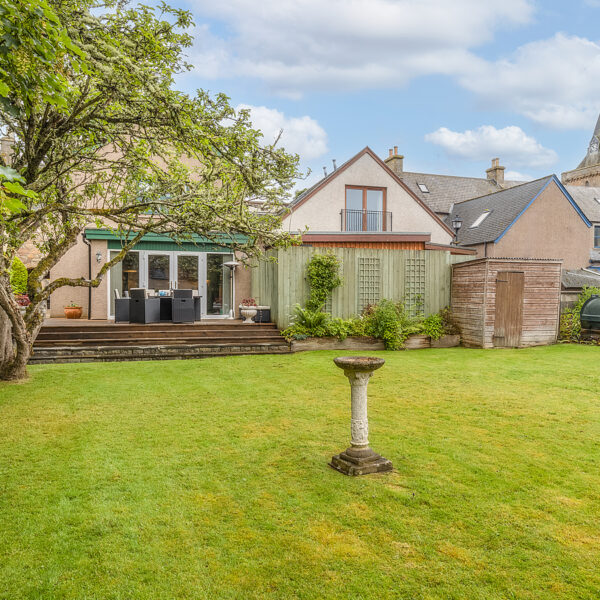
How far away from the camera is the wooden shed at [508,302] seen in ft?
39.0

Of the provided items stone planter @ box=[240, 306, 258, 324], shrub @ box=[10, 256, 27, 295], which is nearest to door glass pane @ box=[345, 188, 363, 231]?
stone planter @ box=[240, 306, 258, 324]

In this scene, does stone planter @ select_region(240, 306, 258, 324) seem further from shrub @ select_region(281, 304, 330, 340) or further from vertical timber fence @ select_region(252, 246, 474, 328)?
shrub @ select_region(281, 304, 330, 340)

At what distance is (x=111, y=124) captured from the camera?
20.9 ft


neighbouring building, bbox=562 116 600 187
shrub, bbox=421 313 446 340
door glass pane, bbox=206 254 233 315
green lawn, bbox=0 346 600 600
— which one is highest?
neighbouring building, bbox=562 116 600 187

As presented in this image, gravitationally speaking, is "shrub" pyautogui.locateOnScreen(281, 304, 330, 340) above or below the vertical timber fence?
below

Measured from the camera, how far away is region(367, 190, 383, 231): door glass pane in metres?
19.7

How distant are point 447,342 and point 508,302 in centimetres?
189

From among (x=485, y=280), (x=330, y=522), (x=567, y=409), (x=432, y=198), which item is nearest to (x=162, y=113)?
(x=330, y=522)

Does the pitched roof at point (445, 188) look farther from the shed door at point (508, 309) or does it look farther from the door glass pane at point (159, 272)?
the door glass pane at point (159, 272)

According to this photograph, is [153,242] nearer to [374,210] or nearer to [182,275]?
[182,275]

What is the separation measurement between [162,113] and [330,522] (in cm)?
475

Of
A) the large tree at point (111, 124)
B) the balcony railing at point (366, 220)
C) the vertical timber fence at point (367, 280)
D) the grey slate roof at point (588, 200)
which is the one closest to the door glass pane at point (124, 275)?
the vertical timber fence at point (367, 280)

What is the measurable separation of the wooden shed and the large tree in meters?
6.55

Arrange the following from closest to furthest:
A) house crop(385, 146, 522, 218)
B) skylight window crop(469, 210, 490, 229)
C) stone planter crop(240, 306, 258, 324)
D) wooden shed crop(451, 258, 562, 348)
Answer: wooden shed crop(451, 258, 562, 348), stone planter crop(240, 306, 258, 324), skylight window crop(469, 210, 490, 229), house crop(385, 146, 522, 218)
